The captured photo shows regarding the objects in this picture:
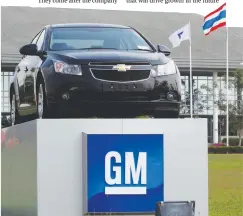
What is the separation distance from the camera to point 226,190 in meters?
16.4

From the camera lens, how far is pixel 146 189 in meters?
6.86

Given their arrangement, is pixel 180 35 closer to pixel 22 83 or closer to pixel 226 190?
pixel 226 190

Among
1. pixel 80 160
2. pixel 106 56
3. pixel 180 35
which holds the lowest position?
pixel 80 160

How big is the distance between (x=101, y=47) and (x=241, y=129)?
39920mm

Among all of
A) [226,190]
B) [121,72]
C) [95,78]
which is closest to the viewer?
[95,78]

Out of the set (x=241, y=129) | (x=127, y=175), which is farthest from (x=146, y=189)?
(x=241, y=129)

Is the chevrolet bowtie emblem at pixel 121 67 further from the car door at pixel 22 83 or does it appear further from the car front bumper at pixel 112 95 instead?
the car door at pixel 22 83

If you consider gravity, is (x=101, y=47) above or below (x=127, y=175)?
above

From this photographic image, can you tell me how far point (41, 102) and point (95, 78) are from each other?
2.16 feet

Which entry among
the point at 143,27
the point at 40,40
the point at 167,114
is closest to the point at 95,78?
the point at 167,114

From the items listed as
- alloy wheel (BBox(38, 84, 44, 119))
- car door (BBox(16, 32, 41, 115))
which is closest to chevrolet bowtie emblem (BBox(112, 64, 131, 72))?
alloy wheel (BBox(38, 84, 44, 119))

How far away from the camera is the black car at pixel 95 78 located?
6.89 metres

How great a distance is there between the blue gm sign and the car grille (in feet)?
1.93

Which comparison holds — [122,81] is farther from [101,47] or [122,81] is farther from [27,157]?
[27,157]
